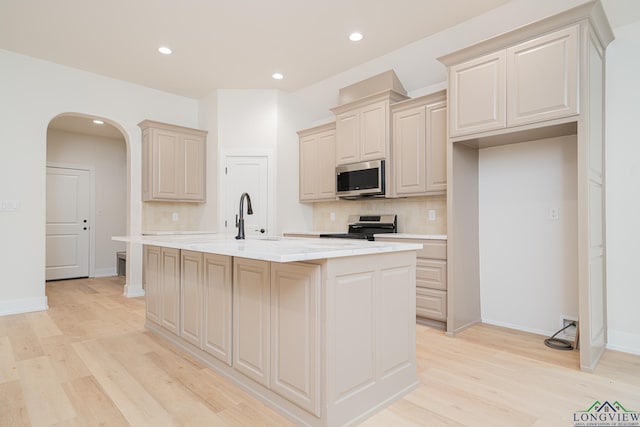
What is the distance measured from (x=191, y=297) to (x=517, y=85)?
2.97m

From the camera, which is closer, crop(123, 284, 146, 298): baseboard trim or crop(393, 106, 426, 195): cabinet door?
crop(393, 106, 426, 195): cabinet door

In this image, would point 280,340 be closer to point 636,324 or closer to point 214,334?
point 214,334

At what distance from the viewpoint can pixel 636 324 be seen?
109 inches

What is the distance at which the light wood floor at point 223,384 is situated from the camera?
1.84 meters

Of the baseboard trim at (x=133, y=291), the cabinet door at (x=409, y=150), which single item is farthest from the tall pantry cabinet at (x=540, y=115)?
the baseboard trim at (x=133, y=291)

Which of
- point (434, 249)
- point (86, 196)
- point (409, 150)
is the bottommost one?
point (434, 249)

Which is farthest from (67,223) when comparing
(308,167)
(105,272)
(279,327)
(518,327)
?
(518,327)

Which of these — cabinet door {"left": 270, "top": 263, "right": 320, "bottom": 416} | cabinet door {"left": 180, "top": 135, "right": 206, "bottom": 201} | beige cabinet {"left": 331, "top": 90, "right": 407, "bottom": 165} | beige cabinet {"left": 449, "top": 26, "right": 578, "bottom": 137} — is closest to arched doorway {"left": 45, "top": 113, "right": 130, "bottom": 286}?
cabinet door {"left": 180, "top": 135, "right": 206, "bottom": 201}

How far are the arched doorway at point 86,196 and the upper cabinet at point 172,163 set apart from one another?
1362mm

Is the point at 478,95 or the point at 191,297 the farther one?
the point at 478,95

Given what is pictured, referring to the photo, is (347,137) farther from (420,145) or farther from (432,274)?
(432,274)

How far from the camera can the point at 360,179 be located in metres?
4.20

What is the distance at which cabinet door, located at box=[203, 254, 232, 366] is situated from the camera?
88.7 inches

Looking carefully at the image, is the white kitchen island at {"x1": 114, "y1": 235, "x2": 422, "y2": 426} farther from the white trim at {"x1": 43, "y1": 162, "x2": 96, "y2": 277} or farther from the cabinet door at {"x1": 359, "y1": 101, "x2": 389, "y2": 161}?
the white trim at {"x1": 43, "y1": 162, "x2": 96, "y2": 277}
